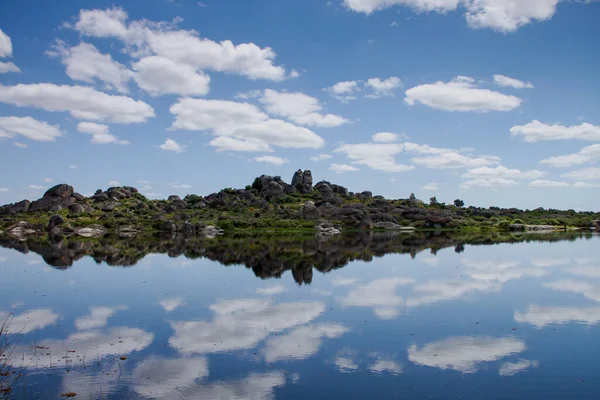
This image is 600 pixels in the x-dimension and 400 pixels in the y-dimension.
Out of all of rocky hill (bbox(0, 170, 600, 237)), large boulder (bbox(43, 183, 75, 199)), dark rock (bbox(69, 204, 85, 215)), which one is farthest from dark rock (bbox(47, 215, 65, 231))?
large boulder (bbox(43, 183, 75, 199))

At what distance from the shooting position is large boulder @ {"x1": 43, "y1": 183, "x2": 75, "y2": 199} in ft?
470

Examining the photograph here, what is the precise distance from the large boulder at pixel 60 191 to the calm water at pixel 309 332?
4323 inches

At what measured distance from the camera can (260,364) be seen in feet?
56.1

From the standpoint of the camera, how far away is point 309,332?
21.3 meters

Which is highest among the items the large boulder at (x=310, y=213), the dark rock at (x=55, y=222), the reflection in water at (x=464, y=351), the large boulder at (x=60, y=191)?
the large boulder at (x=60, y=191)

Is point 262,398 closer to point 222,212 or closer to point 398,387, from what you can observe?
point 398,387

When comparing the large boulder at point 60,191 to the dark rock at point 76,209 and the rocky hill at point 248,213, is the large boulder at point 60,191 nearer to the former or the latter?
the rocky hill at point 248,213

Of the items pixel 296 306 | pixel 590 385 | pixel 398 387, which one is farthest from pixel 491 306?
pixel 398 387

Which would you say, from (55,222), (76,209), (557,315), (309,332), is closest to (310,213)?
(55,222)

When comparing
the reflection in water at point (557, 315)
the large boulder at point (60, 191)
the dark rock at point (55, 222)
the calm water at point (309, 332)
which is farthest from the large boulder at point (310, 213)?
the reflection in water at point (557, 315)

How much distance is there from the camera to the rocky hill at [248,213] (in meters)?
110

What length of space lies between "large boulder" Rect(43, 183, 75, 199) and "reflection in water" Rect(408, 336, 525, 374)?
469 feet

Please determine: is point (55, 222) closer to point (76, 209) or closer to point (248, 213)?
point (76, 209)

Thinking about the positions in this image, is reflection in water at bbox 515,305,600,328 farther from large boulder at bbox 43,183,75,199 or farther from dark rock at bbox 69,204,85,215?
large boulder at bbox 43,183,75,199
